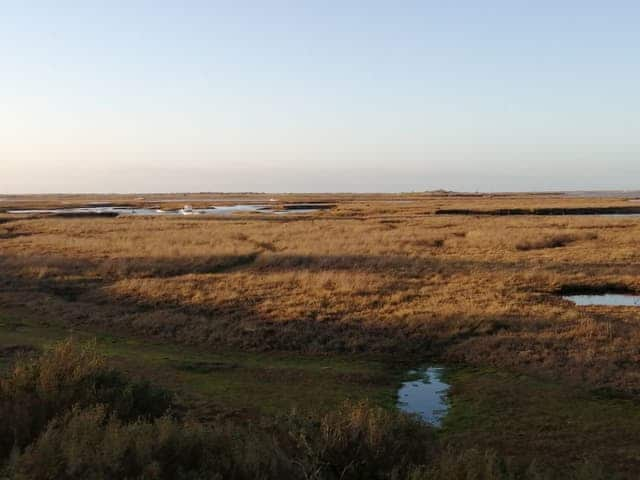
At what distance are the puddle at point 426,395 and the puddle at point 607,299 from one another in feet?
36.9

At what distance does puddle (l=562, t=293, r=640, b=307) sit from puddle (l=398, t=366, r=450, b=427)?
11.2 metres

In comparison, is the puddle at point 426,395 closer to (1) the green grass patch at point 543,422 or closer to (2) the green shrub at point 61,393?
(1) the green grass patch at point 543,422

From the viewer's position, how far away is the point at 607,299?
78.6 feet

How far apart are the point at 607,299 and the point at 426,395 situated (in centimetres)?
1472

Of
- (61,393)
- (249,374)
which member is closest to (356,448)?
(61,393)

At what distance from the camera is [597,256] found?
110ft

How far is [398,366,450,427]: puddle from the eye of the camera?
38.6ft

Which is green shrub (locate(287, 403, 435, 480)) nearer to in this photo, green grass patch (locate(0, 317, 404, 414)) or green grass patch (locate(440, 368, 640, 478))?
green grass patch (locate(440, 368, 640, 478))

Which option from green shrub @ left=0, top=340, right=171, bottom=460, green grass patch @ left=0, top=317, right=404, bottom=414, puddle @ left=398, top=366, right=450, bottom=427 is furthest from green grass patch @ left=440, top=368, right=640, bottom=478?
green shrub @ left=0, top=340, right=171, bottom=460

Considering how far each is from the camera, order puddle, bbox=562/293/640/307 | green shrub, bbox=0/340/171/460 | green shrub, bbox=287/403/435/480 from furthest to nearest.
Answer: puddle, bbox=562/293/640/307
green shrub, bbox=0/340/171/460
green shrub, bbox=287/403/435/480

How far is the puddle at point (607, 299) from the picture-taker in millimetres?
23047

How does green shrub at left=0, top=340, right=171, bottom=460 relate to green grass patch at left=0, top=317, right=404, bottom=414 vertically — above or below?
above

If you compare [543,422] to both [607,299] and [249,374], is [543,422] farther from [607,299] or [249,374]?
[607,299]

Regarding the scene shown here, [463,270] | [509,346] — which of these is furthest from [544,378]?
[463,270]
